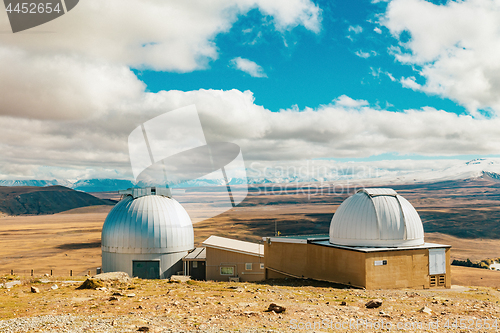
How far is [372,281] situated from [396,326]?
8.70m

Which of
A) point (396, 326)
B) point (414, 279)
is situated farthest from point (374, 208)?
point (396, 326)

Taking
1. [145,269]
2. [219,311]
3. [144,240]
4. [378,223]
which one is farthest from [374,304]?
[145,269]

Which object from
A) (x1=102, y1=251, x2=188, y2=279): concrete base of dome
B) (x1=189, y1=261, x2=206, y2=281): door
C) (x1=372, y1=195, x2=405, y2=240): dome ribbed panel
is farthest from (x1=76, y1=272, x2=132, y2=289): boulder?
(x1=372, y1=195, x2=405, y2=240): dome ribbed panel

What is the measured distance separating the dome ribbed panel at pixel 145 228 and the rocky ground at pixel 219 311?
9.89 meters

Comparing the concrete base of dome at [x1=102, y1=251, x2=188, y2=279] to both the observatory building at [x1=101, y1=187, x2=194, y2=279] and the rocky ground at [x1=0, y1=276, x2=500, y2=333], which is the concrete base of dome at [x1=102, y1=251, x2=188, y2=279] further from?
the rocky ground at [x1=0, y1=276, x2=500, y2=333]

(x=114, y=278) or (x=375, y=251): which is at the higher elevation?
(x=375, y=251)

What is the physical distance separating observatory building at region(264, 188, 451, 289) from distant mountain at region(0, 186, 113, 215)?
530ft

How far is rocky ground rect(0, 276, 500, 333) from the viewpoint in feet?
28.3

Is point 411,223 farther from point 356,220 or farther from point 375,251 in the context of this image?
point 375,251

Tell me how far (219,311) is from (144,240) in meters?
15.5

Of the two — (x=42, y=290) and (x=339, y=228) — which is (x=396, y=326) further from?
(x=42, y=290)

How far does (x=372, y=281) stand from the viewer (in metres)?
17.4

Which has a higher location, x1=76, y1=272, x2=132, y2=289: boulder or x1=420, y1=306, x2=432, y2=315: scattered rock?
x1=76, y1=272, x2=132, y2=289: boulder

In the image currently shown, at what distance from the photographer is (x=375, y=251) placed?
1755cm
